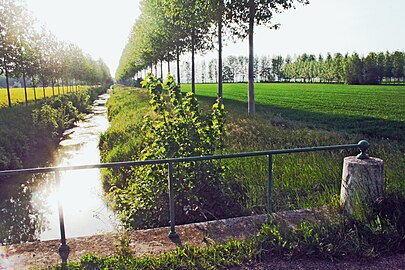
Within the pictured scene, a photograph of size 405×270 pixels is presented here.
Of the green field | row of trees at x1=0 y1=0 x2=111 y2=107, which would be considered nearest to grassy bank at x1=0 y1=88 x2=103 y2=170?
row of trees at x1=0 y1=0 x2=111 y2=107

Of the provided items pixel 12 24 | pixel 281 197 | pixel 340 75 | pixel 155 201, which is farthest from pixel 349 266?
pixel 340 75

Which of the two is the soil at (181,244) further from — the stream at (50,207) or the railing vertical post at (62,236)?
the stream at (50,207)

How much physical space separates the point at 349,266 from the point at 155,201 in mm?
3452

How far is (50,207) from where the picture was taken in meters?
10.1

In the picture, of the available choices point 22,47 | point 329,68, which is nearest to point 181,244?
point 22,47

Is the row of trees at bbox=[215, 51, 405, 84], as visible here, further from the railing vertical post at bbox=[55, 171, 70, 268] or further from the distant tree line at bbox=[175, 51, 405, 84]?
the railing vertical post at bbox=[55, 171, 70, 268]

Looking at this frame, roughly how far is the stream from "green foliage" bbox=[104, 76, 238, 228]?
1.60 metres

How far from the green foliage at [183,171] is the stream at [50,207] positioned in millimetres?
1598

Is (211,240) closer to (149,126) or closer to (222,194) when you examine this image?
(222,194)

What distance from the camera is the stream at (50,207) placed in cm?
844

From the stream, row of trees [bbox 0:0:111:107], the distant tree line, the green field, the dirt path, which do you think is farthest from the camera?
the distant tree line

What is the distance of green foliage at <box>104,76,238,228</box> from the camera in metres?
6.09

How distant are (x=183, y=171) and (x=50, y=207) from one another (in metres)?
5.78

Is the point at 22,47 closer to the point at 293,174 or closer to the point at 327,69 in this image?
the point at 293,174
